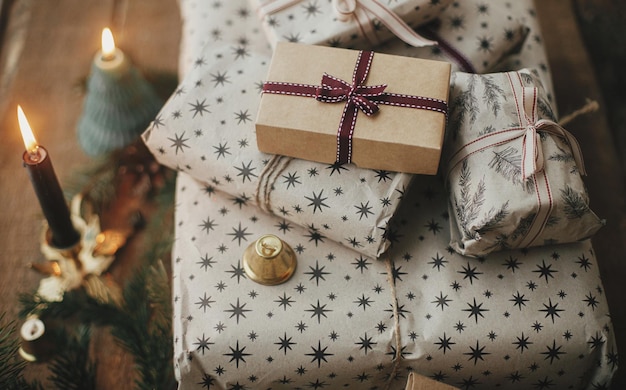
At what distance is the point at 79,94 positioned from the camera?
1.41 metres

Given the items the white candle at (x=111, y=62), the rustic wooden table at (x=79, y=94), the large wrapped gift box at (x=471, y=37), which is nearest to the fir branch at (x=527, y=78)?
the large wrapped gift box at (x=471, y=37)

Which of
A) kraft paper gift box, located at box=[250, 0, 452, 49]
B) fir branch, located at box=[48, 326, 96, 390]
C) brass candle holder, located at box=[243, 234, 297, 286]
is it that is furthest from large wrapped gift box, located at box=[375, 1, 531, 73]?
fir branch, located at box=[48, 326, 96, 390]

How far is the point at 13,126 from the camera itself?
135 centimetres

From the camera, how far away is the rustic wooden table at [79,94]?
1.19m

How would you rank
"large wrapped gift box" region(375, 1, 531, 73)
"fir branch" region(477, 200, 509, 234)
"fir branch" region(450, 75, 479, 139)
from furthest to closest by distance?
"large wrapped gift box" region(375, 1, 531, 73)
"fir branch" region(450, 75, 479, 139)
"fir branch" region(477, 200, 509, 234)

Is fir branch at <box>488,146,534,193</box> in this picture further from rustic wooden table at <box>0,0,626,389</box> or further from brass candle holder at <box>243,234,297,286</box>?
rustic wooden table at <box>0,0,626,389</box>

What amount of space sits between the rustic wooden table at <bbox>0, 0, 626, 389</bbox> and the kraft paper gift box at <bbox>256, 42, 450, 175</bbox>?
522mm

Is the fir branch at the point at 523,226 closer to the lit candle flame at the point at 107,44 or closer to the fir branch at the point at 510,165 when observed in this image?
the fir branch at the point at 510,165

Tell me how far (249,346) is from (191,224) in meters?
0.24

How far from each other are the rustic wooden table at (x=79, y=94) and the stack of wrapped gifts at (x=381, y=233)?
27 cm

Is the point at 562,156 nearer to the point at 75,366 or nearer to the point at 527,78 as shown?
the point at 527,78

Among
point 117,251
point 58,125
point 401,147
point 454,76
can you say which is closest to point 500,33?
point 454,76

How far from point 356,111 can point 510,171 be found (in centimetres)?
24

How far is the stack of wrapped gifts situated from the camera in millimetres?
914
